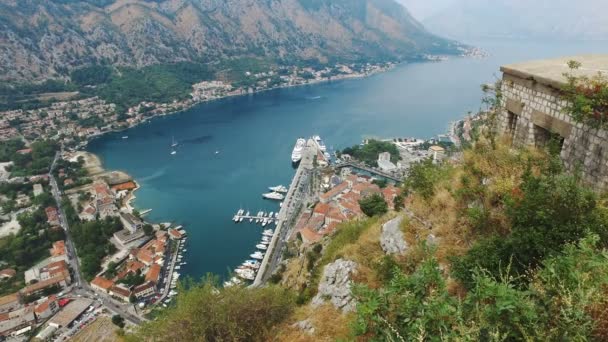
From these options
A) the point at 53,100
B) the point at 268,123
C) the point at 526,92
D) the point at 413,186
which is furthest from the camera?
the point at 53,100

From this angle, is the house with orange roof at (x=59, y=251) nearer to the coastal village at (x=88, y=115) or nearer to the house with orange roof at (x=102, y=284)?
the house with orange roof at (x=102, y=284)

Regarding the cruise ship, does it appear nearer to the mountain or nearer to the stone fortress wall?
the stone fortress wall

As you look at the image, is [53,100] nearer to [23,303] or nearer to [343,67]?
[23,303]

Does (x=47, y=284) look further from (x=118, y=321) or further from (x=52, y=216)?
(x=52, y=216)

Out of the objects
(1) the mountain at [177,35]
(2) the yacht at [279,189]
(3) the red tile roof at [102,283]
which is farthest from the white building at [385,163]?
(1) the mountain at [177,35]

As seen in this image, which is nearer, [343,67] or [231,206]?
[231,206]

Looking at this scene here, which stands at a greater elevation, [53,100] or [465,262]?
[465,262]

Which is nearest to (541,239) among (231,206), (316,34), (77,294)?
(77,294)
